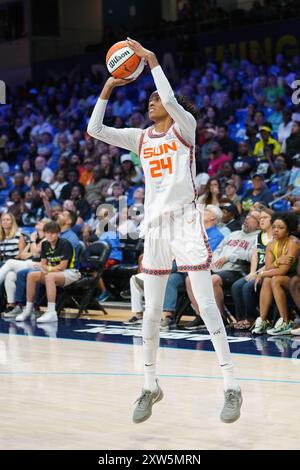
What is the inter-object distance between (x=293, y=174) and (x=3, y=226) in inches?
161

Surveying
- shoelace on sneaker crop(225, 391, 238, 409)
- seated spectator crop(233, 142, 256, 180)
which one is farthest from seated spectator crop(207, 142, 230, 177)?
shoelace on sneaker crop(225, 391, 238, 409)

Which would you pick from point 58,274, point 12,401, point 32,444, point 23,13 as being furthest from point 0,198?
point 32,444

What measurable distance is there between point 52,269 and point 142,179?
362 cm

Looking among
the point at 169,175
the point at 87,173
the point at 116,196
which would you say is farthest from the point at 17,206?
the point at 169,175

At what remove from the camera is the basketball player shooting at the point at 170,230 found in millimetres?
5234

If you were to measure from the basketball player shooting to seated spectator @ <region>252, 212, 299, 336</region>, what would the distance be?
150 inches

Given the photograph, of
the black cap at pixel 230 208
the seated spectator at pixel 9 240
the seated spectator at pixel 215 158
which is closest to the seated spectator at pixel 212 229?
the black cap at pixel 230 208

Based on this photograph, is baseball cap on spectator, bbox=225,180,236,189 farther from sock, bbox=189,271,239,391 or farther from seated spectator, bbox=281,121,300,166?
sock, bbox=189,271,239,391

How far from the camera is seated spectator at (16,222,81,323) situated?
11.0 metres

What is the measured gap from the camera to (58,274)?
11031 mm

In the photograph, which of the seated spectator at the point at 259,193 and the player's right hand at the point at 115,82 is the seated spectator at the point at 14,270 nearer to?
the seated spectator at the point at 259,193

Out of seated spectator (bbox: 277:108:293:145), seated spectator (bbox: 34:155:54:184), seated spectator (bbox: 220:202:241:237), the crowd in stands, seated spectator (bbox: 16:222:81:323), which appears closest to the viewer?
the crowd in stands

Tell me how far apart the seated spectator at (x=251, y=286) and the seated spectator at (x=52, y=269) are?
2.40m
